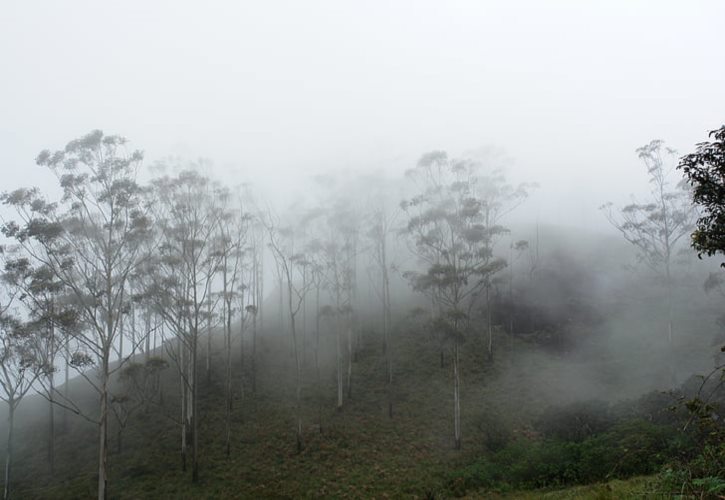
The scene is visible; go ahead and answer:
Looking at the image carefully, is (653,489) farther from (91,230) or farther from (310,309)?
(310,309)

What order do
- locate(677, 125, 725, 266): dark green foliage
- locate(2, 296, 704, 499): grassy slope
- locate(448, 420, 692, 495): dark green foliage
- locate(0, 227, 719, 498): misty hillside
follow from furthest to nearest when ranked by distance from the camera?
locate(2, 296, 704, 499): grassy slope
locate(0, 227, 719, 498): misty hillside
locate(448, 420, 692, 495): dark green foliage
locate(677, 125, 725, 266): dark green foliage

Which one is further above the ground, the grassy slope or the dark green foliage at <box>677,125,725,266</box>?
the dark green foliage at <box>677,125,725,266</box>

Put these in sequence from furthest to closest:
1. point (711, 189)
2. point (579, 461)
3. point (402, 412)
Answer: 1. point (402, 412)
2. point (579, 461)
3. point (711, 189)

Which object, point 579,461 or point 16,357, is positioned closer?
point 579,461

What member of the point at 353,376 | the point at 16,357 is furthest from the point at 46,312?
the point at 353,376

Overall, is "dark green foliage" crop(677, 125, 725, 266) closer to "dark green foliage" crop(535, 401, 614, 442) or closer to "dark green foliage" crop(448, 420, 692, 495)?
"dark green foliage" crop(448, 420, 692, 495)

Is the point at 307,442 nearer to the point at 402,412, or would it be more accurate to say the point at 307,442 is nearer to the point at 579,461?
the point at 402,412

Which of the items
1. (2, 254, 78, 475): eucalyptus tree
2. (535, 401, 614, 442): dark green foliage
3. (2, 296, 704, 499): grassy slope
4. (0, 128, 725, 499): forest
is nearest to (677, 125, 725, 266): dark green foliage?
(0, 128, 725, 499): forest

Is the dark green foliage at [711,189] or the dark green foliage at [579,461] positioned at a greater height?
the dark green foliage at [711,189]

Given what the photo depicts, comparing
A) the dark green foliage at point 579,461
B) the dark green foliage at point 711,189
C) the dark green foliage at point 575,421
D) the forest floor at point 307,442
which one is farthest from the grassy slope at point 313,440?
the dark green foliage at point 711,189

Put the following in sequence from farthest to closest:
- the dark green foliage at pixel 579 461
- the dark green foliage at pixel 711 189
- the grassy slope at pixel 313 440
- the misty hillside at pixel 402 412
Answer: the grassy slope at pixel 313 440 → the misty hillside at pixel 402 412 → the dark green foliage at pixel 579 461 → the dark green foliage at pixel 711 189

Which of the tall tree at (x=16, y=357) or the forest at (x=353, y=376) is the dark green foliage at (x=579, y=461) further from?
the tall tree at (x=16, y=357)

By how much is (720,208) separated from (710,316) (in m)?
39.0

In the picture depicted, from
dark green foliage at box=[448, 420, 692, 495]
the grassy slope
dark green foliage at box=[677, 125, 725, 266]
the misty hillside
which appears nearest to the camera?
dark green foliage at box=[677, 125, 725, 266]
